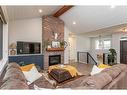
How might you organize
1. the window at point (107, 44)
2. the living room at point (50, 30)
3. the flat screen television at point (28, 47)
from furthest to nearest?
the window at point (107, 44), the flat screen television at point (28, 47), the living room at point (50, 30)

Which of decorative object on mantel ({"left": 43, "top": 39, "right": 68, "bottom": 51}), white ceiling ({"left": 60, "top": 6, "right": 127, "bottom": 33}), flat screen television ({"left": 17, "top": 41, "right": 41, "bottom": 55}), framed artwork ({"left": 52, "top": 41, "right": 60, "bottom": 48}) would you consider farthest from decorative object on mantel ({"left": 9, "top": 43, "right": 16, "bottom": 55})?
white ceiling ({"left": 60, "top": 6, "right": 127, "bottom": 33})

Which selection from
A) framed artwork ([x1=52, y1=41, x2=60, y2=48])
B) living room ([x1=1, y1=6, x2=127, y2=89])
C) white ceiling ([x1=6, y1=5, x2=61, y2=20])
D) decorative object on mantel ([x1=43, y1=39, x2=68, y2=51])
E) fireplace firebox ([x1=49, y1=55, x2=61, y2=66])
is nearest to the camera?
white ceiling ([x1=6, y1=5, x2=61, y2=20])

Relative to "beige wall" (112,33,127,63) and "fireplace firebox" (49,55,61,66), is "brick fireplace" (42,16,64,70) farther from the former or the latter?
"beige wall" (112,33,127,63)

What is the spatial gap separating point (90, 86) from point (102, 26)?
16.4 ft

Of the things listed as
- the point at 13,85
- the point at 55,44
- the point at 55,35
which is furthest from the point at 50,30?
the point at 13,85

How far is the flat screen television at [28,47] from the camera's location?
250 inches

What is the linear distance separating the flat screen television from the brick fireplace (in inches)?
15.6

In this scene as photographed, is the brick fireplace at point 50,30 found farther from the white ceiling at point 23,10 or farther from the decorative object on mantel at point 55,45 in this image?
the white ceiling at point 23,10

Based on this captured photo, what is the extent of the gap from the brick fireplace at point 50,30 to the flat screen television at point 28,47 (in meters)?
0.40

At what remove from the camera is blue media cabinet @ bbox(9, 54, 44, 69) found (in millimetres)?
5982

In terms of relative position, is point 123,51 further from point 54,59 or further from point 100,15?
point 54,59

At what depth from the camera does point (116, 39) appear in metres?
8.46

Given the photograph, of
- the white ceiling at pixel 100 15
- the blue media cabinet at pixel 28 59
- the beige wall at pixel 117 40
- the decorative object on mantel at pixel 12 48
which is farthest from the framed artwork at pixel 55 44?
the beige wall at pixel 117 40
